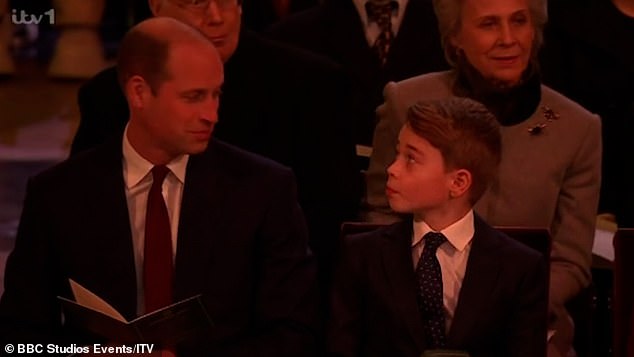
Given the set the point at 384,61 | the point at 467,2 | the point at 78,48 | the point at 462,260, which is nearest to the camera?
the point at 462,260

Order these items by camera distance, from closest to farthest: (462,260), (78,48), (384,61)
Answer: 1. (462,260)
2. (384,61)
3. (78,48)

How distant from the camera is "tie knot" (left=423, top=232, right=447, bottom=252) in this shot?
9.96 ft

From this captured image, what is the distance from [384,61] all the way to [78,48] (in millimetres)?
3686

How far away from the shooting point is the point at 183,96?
10.2ft

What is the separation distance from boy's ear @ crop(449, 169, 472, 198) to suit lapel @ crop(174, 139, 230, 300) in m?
0.51

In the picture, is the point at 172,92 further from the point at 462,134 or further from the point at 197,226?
the point at 462,134

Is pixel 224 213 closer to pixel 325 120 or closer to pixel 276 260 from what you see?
pixel 276 260

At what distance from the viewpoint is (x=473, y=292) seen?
118 inches

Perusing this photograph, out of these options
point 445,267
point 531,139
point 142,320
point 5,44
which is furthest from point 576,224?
point 5,44

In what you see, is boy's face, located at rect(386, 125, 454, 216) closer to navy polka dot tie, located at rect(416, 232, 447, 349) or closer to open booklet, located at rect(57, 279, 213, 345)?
navy polka dot tie, located at rect(416, 232, 447, 349)

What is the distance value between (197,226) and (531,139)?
0.95 meters

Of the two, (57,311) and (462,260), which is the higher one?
(462,260)

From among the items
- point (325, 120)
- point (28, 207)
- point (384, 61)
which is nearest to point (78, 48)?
point (384, 61)

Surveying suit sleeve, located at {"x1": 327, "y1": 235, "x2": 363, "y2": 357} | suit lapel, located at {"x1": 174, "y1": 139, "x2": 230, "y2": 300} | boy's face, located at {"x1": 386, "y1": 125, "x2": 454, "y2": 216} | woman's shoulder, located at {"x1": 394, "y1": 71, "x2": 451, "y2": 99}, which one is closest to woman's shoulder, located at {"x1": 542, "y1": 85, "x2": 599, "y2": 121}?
woman's shoulder, located at {"x1": 394, "y1": 71, "x2": 451, "y2": 99}
